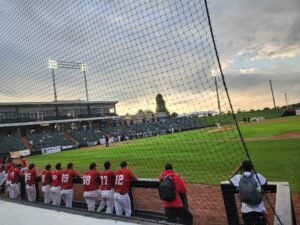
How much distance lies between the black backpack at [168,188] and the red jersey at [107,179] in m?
2.55

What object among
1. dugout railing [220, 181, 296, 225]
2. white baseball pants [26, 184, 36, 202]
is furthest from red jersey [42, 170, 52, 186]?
dugout railing [220, 181, 296, 225]

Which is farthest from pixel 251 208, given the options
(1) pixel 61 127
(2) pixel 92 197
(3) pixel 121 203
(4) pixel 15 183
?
(1) pixel 61 127

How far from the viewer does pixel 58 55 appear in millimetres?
10391

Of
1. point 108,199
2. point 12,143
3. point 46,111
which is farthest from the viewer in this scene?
point 46,111

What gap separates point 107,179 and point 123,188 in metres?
0.74

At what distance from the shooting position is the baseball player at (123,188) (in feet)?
26.1

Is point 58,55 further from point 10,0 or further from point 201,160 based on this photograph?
point 201,160

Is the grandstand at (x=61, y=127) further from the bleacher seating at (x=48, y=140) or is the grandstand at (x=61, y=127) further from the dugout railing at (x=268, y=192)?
the dugout railing at (x=268, y=192)

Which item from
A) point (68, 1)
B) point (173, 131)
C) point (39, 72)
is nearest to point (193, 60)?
point (68, 1)

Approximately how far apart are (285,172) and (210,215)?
→ 16.6 ft

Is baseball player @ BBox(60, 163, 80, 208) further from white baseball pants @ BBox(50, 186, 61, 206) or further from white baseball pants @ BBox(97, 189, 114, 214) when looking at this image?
white baseball pants @ BBox(97, 189, 114, 214)

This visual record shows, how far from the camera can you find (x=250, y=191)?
16.2ft

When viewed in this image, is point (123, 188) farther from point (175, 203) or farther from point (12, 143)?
point (12, 143)

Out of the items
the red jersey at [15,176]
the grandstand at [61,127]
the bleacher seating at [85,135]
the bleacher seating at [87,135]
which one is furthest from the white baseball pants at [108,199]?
the bleacher seating at [85,135]
